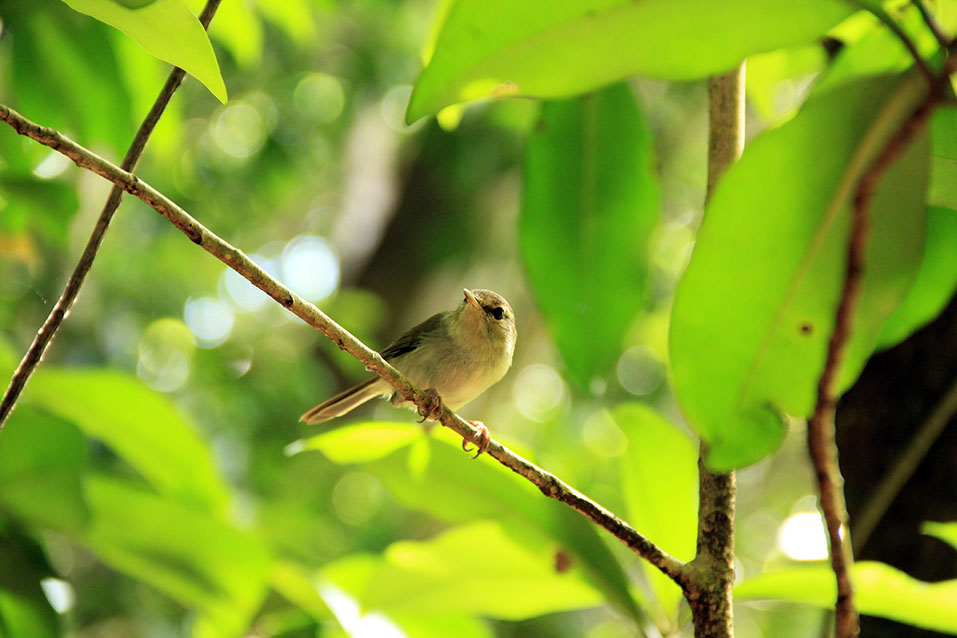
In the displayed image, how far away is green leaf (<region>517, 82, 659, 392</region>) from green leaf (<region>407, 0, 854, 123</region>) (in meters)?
0.70

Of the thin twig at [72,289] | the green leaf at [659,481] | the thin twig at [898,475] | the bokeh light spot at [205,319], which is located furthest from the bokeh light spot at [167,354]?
the thin twig at [898,475]

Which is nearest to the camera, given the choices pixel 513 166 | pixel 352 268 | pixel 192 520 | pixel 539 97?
pixel 539 97

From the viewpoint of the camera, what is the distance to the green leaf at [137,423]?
204cm

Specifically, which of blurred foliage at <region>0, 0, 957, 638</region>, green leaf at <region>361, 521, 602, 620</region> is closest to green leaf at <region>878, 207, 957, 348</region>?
blurred foliage at <region>0, 0, 957, 638</region>

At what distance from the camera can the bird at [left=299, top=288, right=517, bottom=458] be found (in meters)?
3.04

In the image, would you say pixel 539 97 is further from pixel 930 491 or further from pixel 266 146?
pixel 266 146

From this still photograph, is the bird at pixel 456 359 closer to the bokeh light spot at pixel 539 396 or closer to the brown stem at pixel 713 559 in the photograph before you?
the brown stem at pixel 713 559

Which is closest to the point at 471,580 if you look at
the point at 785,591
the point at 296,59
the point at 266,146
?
the point at 785,591

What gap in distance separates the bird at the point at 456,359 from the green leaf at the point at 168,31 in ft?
6.28

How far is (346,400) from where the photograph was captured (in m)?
3.11

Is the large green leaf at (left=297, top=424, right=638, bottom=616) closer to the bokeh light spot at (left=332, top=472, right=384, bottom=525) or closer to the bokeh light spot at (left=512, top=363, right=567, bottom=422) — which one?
the bokeh light spot at (left=332, top=472, right=384, bottom=525)

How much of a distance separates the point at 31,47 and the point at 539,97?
1.49 m

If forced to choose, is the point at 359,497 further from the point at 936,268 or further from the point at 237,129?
the point at 936,268

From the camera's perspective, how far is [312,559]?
4.24 metres
